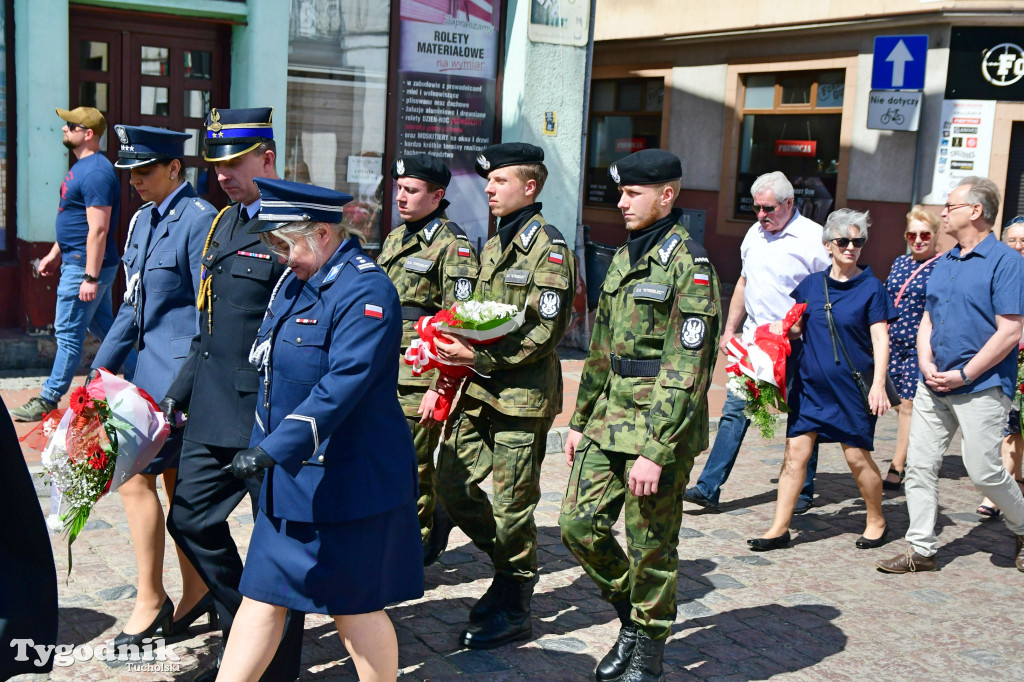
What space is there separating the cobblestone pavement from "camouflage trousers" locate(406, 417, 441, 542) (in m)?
0.37

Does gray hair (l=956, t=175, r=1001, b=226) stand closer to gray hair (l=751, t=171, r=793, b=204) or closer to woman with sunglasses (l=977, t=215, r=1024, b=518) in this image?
gray hair (l=751, t=171, r=793, b=204)

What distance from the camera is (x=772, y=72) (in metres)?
20.3

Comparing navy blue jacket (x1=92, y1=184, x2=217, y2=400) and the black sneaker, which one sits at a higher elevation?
navy blue jacket (x1=92, y1=184, x2=217, y2=400)

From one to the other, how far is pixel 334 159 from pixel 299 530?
8003mm

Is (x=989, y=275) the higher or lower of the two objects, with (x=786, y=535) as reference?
higher

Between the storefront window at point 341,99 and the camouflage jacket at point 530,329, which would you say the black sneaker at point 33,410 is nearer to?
the storefront window at point 341,99

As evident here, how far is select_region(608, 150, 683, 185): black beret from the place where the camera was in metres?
4.59

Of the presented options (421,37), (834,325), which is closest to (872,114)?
(421,37)

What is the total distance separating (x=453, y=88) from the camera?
38.9 feet

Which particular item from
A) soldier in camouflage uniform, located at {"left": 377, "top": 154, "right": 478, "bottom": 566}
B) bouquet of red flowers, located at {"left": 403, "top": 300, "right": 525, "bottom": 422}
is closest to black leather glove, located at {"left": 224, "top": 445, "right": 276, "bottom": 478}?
bouquet of red flowers, located at {"left": 403, "top": 300, "right": 525, "bottom": 422}

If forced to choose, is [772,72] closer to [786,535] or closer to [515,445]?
[786,535]

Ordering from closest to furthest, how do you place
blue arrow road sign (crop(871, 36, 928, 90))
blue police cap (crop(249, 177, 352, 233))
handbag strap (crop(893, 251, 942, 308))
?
blue police cap (crop(249, 177, 352, 233))
handbag strap (crop(893, 251, 942, 308))
blue arrow road sign (crop(871, 36, 928, 90))

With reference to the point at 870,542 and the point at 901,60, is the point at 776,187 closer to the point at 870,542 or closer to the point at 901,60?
the point at 870,542

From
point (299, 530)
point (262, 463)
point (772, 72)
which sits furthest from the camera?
point (772, 72)
